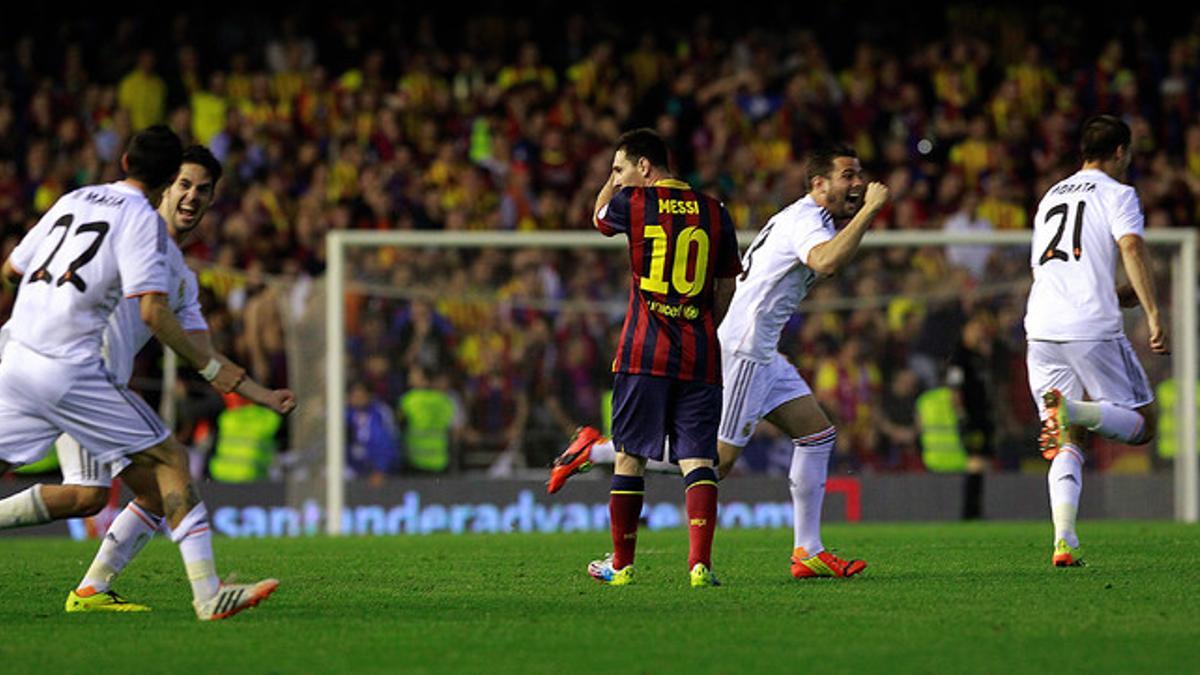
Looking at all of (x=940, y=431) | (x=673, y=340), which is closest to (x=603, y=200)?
(x=673, y=340)

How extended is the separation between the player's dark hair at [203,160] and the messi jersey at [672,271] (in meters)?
1.78

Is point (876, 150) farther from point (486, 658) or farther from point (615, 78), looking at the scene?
point (486, 658)

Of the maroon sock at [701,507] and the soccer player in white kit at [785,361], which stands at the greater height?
the soccer player in white kit at [785,361]

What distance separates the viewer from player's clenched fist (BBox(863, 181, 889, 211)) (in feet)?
30.0

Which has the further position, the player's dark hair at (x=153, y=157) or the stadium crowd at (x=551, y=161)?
the stadium crowd at (x=551, y=161)

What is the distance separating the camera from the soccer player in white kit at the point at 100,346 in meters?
7.61

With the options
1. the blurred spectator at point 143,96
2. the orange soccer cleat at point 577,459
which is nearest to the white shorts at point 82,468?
the orange soccer cleat at point 577,459

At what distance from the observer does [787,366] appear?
10.3 meters

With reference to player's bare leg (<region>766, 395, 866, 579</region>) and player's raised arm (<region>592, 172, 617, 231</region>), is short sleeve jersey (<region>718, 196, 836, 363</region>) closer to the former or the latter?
player's bare leg (<region>766, 395, 866, 579</region>)

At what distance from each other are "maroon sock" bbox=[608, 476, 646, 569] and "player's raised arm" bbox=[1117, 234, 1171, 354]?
2.70m

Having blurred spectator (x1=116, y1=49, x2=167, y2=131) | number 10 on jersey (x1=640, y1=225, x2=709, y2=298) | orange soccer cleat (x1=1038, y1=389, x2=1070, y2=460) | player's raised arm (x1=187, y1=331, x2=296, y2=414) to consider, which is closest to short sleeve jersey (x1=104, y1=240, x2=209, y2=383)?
player's raised arm (x1=187, y1=331, x2=296, y2=414)

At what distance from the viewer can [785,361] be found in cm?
1035

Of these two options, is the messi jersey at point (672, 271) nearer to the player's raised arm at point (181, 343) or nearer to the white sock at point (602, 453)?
the white sock at point (602, 453)

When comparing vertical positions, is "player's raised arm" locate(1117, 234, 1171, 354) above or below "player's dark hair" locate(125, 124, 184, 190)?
below
